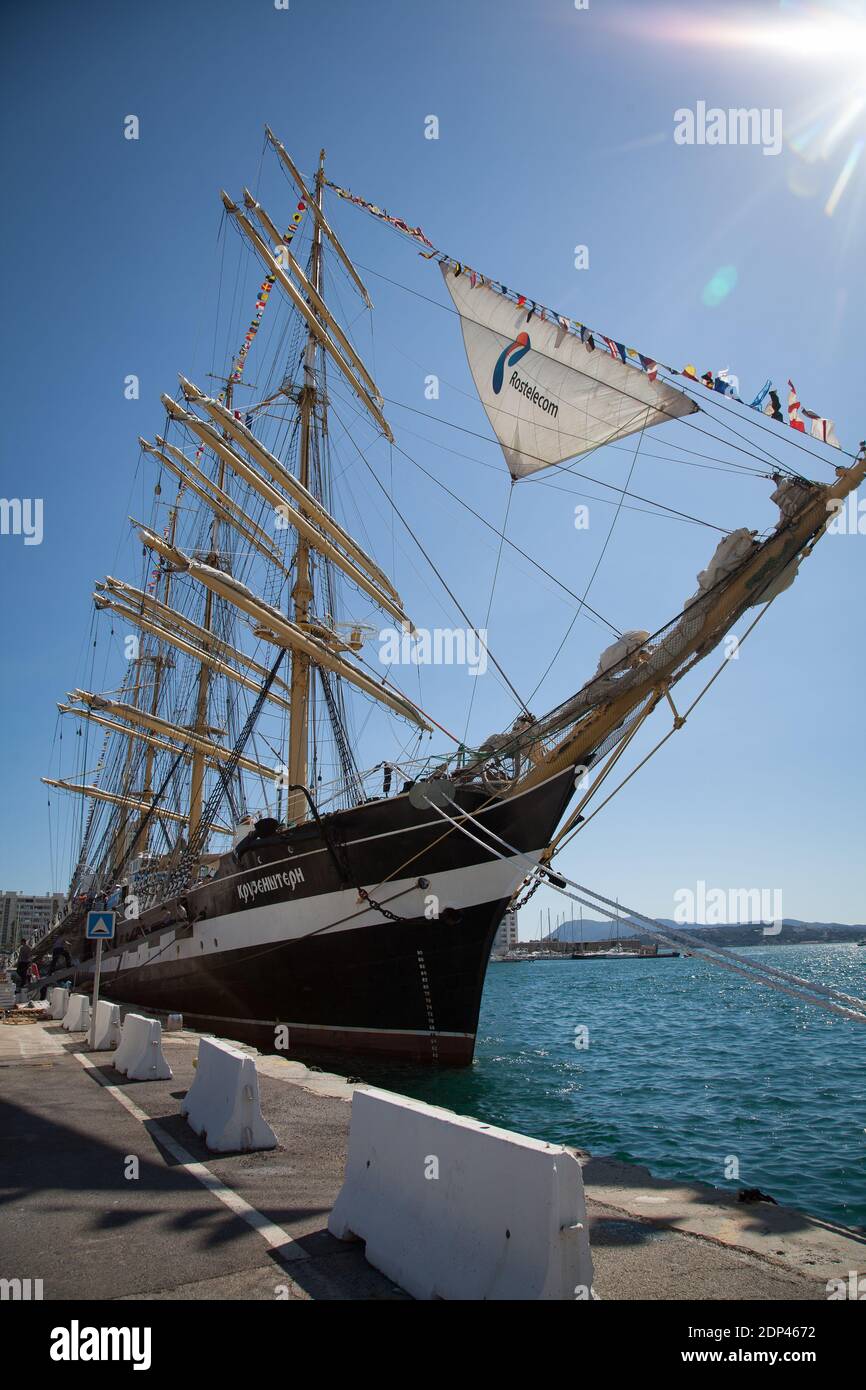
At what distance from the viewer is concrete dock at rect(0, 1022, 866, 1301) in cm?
356

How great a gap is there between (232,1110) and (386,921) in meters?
8.10

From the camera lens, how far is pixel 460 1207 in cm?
335

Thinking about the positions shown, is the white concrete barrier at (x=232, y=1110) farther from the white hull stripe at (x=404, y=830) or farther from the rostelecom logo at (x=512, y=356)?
the rostelecom logo at (x=512, y=356)

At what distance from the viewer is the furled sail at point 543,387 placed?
13.1m

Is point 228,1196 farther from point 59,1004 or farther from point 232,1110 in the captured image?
point 59,1004

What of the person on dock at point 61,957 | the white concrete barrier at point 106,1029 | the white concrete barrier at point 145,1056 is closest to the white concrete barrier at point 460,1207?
the white concrete barrier at point 145,1056

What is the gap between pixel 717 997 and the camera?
4047cm

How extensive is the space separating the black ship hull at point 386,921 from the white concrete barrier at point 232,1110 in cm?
659

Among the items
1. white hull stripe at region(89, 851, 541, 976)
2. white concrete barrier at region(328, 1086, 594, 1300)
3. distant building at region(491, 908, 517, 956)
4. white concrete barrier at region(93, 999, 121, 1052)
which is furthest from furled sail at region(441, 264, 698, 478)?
distant building at region(491, 908, 517, 956)

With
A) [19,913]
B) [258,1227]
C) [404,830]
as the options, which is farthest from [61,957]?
[19,913]

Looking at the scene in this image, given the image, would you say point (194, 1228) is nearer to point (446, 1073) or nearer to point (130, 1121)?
point (130, 1121)

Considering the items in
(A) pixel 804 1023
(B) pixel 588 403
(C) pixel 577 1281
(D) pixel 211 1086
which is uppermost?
(B) pixel 588 403
